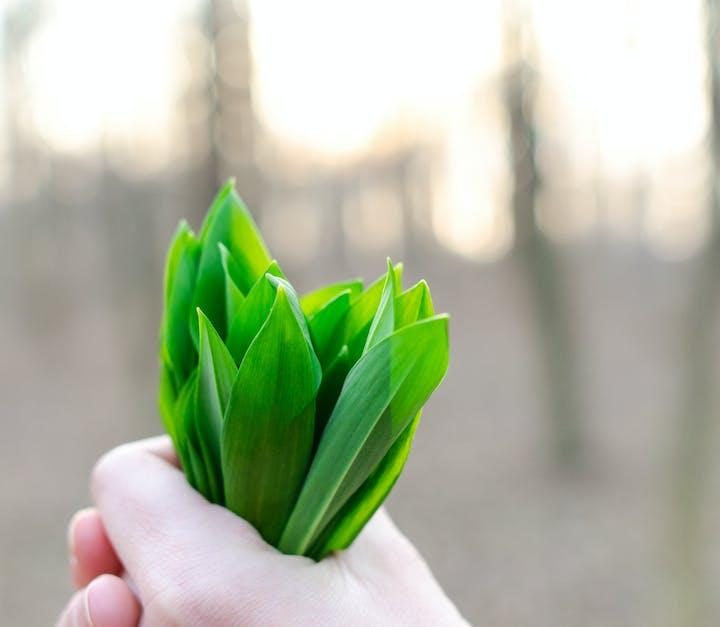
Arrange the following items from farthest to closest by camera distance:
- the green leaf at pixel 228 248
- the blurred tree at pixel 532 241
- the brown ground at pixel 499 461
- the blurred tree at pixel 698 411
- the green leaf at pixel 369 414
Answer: the brown ground at pixel 499 461
the blurred tree at pixel 532 241
the blurred tree at pixel 698 411
the green leaf at pixel 228 248
the green leaf at pixel 369 414

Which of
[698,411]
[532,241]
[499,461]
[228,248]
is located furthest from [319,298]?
[499,461]

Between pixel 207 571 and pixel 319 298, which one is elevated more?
pixel 319 298

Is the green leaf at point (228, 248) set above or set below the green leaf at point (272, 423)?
above

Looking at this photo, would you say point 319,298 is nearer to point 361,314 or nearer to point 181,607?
point 361,314

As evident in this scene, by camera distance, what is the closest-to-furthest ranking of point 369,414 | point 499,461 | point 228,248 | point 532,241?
1. point 369,414
2. point 228,248
3. point 532,241
4. point 499,461

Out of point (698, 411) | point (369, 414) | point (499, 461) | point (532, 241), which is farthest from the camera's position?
point (499, 461)

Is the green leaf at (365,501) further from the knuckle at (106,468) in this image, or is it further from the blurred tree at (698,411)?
the blurred tree at (698,411)

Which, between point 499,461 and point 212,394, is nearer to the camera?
point 212,394

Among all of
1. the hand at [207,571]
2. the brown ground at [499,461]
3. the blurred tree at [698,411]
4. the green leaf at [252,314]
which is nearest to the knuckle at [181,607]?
the hand at [207,571]
